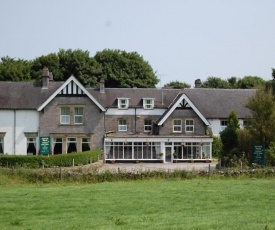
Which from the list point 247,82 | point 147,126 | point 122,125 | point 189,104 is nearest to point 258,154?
point 189,104

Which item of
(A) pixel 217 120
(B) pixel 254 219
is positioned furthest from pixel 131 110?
(B) pixel 254 219

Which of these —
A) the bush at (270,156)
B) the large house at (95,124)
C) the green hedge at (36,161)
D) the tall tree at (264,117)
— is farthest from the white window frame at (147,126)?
the bush at (270,156)

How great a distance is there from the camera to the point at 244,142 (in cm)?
3978

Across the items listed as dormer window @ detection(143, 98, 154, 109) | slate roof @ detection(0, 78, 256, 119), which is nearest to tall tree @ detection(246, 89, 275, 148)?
slate roof @ detection(0, 78, 256, 119)

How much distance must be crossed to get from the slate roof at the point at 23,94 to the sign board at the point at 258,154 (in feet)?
71.8

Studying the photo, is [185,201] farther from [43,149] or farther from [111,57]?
[111,57]

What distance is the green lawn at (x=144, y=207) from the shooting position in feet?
47.4

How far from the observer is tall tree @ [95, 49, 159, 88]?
263 ft

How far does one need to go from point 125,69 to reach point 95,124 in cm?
3269

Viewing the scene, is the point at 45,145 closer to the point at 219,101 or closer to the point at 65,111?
the point at 65,111

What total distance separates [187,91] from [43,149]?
17.9 m

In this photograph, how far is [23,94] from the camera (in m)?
50.3

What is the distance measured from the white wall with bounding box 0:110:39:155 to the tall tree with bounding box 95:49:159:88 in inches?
1229

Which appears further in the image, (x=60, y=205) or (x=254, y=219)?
(x=60, y=205)
